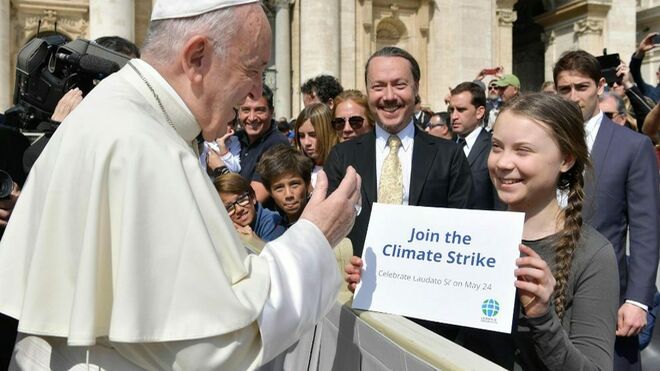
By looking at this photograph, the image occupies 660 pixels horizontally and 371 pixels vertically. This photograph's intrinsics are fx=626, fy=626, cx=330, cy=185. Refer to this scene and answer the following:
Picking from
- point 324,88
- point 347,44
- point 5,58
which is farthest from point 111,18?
point 324,88

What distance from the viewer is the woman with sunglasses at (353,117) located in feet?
17.1

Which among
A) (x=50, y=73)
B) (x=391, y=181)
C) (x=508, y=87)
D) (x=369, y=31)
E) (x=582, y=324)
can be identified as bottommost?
(x=582, y=324)

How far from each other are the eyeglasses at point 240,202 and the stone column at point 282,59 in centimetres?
1413

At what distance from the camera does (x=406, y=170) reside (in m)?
3.65

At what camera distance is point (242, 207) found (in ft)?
15.4

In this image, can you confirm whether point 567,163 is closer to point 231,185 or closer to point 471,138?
point 231,185

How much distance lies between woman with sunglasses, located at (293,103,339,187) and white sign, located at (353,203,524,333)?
3444 mm

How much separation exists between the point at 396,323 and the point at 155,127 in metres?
1.00

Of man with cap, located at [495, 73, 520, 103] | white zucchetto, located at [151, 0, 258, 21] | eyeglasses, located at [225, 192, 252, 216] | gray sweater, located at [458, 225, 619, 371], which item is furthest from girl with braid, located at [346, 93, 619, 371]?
man with cap, located at [495, 73, 520, 103]

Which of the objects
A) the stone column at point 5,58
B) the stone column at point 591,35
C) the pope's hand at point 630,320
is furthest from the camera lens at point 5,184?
the stone column at point 591,35

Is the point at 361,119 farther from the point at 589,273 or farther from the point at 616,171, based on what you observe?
A: the point at 589,273

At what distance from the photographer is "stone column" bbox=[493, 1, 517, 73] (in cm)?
2064

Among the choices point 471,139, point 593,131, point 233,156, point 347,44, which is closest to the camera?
point 593,131

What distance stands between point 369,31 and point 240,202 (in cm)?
1549
